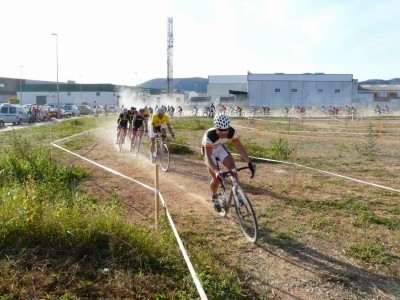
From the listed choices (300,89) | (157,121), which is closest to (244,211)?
(157,121)

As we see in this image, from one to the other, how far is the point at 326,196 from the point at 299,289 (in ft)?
13.3

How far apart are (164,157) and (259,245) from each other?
606 centimetres

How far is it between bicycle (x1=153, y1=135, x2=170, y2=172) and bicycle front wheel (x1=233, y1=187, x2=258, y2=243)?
210 inches

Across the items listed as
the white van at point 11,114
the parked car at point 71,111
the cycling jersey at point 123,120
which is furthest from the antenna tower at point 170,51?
the cycling jersey at point 123,120

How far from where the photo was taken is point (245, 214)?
5547 mm

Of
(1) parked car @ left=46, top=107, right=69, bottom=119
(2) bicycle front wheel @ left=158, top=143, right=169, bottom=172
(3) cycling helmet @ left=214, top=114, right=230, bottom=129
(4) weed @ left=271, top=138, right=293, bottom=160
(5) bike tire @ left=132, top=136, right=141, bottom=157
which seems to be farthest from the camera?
(1) parked car @ left=46, top=107, right=69, bottom=119

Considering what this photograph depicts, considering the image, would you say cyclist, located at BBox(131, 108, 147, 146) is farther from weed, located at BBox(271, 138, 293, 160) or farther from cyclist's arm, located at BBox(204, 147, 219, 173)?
cyclist's arm, located at BBox(204, 147, 219, 173)

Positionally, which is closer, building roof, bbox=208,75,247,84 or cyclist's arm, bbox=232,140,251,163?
cyclist's arm, bbox=232,140,251,163

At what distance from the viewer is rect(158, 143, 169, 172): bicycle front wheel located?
35.3ft

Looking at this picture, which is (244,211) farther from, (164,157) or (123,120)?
(123,120)

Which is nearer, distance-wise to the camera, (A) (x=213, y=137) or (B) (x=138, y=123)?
(A) (x=213, y=137)

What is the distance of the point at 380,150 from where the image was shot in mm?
15484

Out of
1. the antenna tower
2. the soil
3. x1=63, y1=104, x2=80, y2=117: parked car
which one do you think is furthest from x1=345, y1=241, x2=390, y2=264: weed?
the antenna tower

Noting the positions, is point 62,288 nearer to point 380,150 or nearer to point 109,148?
point 109,148
